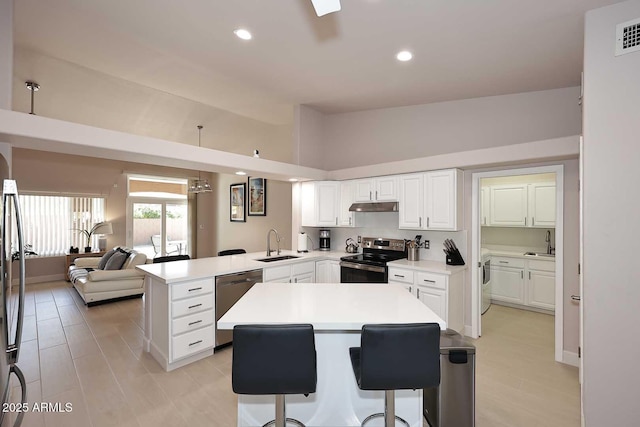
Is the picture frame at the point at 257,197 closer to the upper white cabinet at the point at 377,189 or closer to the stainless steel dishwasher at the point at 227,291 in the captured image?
the upper white cabinet at the point at 377,189

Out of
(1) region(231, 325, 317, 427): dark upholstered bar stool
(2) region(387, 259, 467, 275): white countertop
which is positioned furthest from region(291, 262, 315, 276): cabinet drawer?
(1) region(231, 325, 317, 427): dark upholstered bar stool

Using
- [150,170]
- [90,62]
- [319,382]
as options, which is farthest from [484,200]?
[150,170]

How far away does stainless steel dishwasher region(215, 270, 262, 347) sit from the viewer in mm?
3221

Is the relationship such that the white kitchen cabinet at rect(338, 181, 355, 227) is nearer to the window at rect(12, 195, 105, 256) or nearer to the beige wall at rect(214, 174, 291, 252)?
the beige wall at rect(214, 174, 291, 252)

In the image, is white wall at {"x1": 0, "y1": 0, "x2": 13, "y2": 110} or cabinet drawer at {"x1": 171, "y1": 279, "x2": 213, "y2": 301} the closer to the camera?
white wall at {"x1": 0, "y1": 0, "x2": 13, "y2": 110}

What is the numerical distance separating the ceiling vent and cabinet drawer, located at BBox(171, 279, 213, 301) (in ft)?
12.4

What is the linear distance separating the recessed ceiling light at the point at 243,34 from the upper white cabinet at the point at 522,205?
181 inches

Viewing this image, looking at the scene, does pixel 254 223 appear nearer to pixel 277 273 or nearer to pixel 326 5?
pixel 277 273

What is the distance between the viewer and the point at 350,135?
488 centimetres

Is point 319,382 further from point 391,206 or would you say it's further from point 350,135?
point 350,135

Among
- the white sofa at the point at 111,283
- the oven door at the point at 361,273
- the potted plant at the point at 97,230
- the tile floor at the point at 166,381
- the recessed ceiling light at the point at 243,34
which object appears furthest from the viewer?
the potted plant at the point at 97,230

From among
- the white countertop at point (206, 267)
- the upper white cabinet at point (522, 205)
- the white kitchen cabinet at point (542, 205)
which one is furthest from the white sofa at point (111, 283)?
the white kitchen cabinet at point (542, 205)

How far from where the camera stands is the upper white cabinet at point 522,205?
4513 mm

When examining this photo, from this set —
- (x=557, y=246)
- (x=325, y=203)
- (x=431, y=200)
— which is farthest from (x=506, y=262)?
(x=325, y=203)
